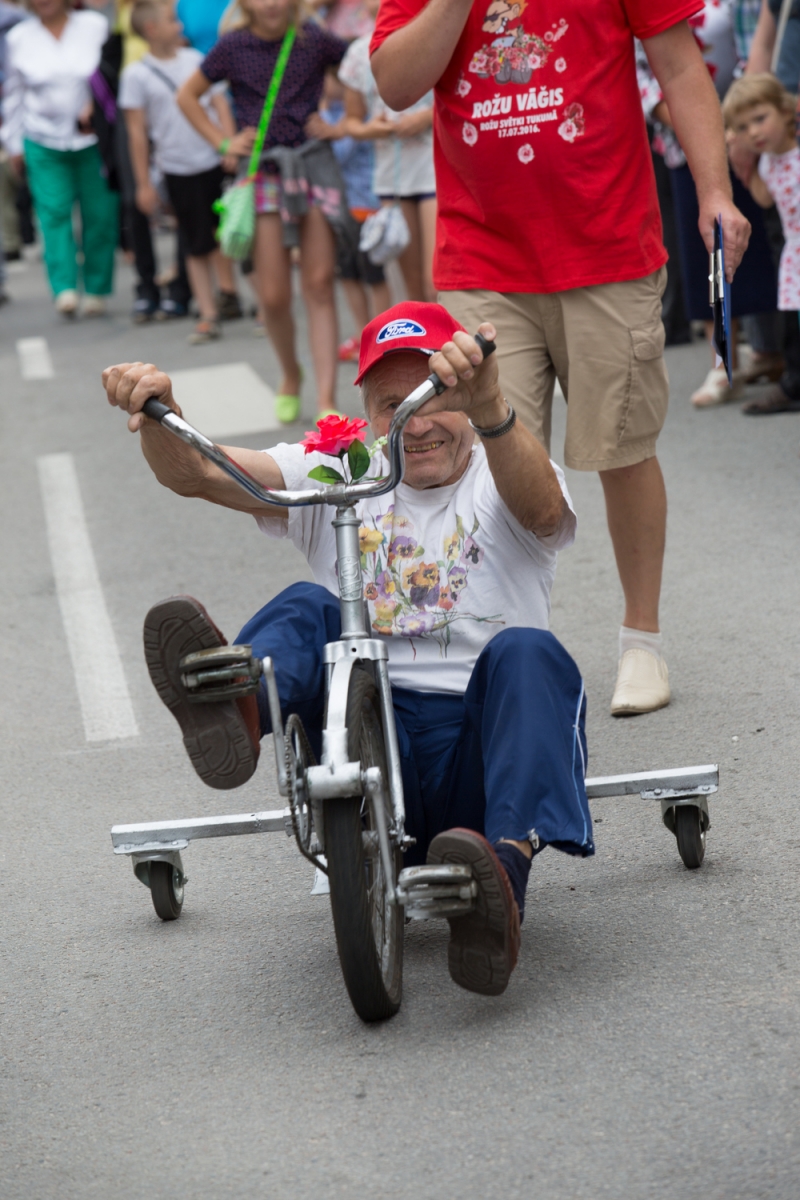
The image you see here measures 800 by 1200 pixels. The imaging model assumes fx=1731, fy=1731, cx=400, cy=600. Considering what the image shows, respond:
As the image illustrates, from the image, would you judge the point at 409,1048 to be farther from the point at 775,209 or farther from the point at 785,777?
the point at 775,209

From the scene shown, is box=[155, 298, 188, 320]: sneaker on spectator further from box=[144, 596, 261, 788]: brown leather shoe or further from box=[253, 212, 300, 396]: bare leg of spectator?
box=[144, 596, 261, 788]: brown leather shoe

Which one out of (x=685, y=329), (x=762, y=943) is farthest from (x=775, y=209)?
(x=762, y=943)

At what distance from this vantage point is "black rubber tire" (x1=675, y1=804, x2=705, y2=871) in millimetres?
3322

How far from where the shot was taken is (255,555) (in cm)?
636

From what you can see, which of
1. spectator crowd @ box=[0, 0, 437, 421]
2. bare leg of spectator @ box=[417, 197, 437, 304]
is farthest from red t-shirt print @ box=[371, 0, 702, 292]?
bare leg of spectator @ box=[417, 197, 437, 304]

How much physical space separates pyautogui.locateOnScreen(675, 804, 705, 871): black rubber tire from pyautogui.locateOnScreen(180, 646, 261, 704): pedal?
93cm

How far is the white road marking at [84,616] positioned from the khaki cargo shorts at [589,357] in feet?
4.67

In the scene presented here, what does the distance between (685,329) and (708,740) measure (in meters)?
5.45

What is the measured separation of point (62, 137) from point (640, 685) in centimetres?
958

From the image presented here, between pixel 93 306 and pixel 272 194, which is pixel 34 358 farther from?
pixel 272 194

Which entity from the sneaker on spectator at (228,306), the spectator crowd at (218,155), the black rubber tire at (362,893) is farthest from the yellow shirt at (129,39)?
the black rubber tire at (362,893)

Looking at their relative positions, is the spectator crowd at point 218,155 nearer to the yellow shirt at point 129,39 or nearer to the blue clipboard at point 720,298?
the yellow shirt at point 129,39

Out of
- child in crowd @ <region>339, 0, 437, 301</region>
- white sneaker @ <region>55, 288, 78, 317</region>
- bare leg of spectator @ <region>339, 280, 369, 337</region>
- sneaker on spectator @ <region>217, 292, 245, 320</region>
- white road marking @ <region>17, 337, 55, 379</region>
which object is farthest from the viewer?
white sneaker @ <region>55, 288, 78, 317</region>

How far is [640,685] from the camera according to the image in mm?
4371
